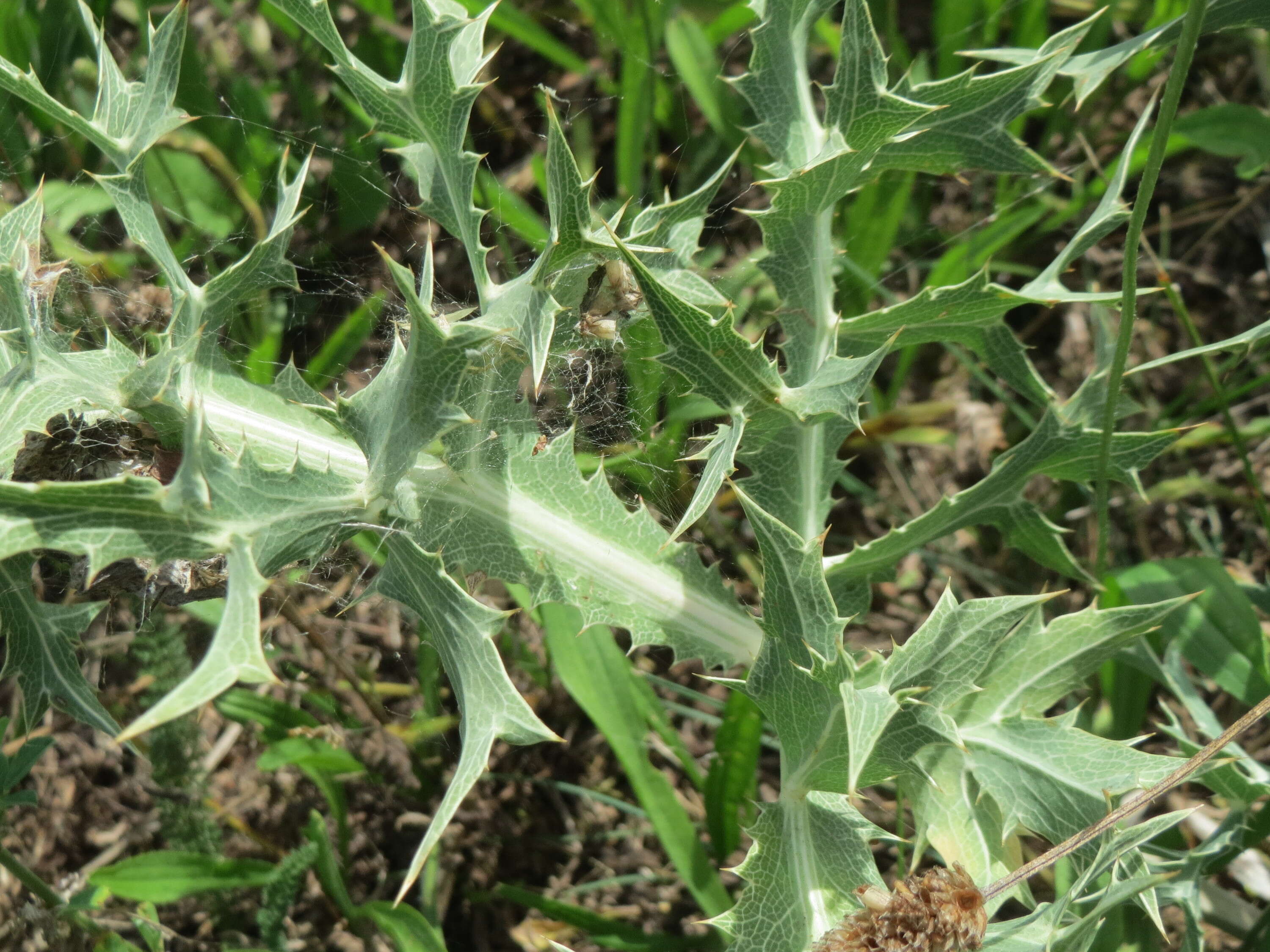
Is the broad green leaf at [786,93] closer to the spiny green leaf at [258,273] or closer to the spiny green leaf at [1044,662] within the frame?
the spiny green leaf at [258,273]

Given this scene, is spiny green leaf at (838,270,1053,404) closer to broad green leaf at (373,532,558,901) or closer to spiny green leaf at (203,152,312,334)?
broad green leaf at (373,532,558,901)

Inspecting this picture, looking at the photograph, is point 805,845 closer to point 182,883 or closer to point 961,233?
point 182,883

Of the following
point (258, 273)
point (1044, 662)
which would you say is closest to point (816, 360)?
point (1044, 662)

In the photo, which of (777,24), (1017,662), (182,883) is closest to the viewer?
(1017,662)

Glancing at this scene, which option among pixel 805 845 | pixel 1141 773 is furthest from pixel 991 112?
pixel 805 845

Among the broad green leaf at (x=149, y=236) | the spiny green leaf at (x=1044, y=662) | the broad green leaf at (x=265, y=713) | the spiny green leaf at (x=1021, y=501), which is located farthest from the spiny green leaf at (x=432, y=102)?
the broad green leaf at (x=265, y=713)

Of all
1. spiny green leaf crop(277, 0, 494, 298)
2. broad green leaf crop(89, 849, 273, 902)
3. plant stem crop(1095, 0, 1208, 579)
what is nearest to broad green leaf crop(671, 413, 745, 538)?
spiny green leaf crop(277, 0, 494, 298)
